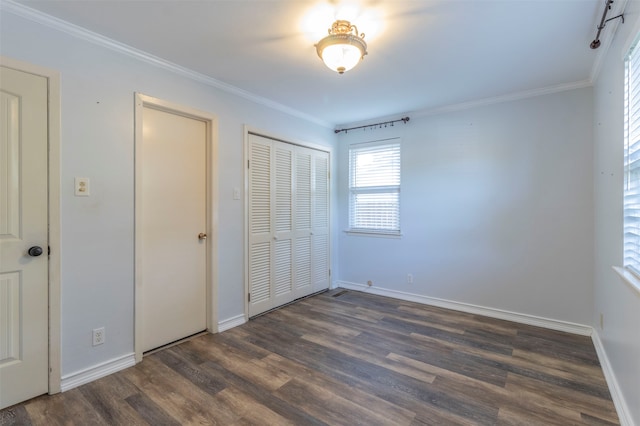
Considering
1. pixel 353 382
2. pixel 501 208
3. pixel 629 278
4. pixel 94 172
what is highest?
pixel 94 172

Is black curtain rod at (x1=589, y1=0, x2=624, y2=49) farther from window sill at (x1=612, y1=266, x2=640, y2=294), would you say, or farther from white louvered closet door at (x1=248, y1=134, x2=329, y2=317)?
white louvered closet door at (x1=248, y1=134, x2=329, y2=317)

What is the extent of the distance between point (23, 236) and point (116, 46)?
4.83ft

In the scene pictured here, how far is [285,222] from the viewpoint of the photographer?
3766 millimetres

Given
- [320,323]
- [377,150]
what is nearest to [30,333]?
[320,323]

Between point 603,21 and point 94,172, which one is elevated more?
point 603,21

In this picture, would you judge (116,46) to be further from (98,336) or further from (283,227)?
(283,227)

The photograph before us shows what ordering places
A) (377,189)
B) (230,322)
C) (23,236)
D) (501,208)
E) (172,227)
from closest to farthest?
(23,236) → (172,227) → (230,322) → (501,208) → (377,189)

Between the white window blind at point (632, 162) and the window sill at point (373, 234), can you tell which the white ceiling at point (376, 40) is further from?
the window sill at point (373, 234)

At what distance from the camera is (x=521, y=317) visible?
3221 mm

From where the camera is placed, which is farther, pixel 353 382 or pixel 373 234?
pixel 373 234

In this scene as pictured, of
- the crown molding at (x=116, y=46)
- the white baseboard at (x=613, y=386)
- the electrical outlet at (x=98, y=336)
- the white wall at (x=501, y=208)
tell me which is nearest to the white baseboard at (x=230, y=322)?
the electrical outlet at (x=98, y=336)

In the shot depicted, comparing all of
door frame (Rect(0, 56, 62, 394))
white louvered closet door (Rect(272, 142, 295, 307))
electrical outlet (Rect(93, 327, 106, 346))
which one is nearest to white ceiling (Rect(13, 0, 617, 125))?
door frame (Rect(0, 56, 62, 394))

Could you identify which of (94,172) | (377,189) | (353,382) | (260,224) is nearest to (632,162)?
(353,382)

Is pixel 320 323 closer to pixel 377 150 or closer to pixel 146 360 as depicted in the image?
pixel 146 360
